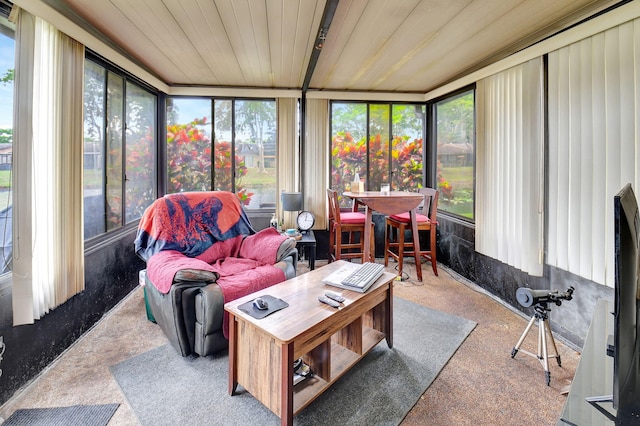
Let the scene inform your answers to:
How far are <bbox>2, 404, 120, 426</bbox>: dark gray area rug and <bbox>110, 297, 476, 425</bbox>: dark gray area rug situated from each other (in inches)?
4.9

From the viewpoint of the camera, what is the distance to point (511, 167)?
9.15 ft

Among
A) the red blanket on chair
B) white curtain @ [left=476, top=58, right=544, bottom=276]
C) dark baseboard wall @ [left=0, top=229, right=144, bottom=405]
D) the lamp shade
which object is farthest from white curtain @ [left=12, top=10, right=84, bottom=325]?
white curtain @ [left=476, top=58, right=544, bottom=276]

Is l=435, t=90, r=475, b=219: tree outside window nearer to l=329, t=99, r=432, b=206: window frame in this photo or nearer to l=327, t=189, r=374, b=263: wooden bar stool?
l=329, t=99, r=432, b=206: window frame

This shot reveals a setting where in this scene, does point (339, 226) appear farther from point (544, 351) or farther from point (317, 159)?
point (544, 351)

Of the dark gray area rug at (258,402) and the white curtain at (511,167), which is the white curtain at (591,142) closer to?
the white curtain at (511,167)

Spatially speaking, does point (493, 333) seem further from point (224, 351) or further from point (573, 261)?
point (224, 351)

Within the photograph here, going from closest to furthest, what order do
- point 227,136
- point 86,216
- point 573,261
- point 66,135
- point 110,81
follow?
point 66,135 → point 573,261 → point 86,216 → point 110,81 → point 227,136

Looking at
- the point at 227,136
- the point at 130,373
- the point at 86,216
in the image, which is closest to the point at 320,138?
the point at 227,136

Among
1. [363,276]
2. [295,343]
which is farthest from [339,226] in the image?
[295,343]

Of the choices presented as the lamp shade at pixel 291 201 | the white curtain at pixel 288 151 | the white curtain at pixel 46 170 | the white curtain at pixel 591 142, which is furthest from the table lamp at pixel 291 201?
the white curtain at pixel 591 142

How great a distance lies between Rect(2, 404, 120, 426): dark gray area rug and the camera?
57.1 inches

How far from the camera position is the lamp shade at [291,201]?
3.78 m

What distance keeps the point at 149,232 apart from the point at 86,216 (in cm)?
52

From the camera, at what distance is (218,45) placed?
8.64ft
